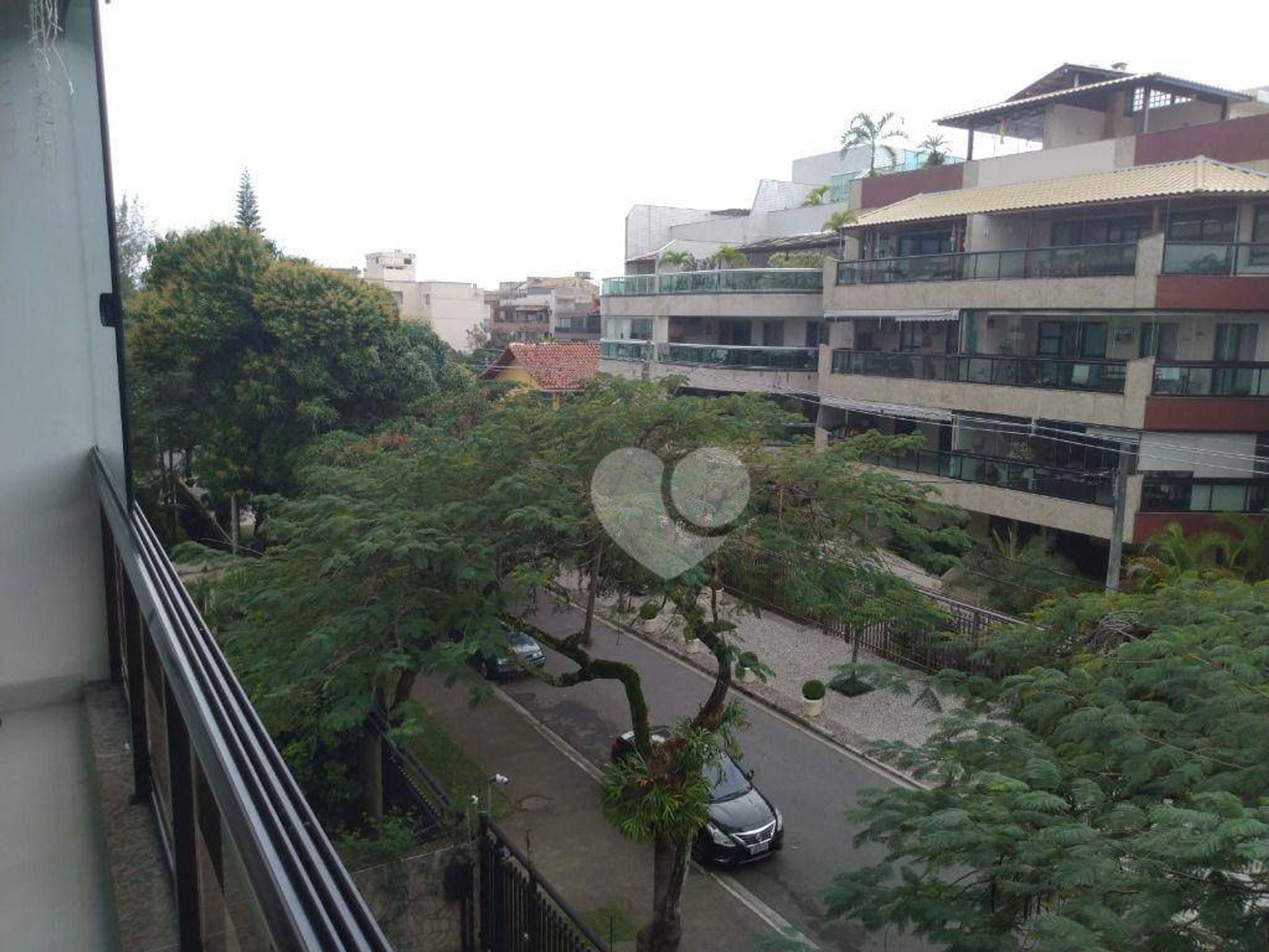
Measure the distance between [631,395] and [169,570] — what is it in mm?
7917

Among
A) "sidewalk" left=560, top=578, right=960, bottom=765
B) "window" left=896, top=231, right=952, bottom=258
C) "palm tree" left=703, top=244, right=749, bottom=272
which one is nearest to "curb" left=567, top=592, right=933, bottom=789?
"sidewalk" left=560, top=578, right=960, bottom=765

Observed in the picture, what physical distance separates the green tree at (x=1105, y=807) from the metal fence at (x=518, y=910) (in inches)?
69.7

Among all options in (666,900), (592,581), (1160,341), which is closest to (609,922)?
(666,900)

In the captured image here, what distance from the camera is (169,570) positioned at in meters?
2.04

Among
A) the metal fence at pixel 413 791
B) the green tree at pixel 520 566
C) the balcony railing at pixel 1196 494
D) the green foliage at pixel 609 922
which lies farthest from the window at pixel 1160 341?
the metal fence at pixel 413 791

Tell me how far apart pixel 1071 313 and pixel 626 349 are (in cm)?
1360

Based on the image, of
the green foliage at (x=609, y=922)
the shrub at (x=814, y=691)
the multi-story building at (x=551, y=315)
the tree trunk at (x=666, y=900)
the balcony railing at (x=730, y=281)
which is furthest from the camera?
the multi-story building at (x=551, y=315)

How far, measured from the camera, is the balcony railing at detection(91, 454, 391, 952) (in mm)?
942

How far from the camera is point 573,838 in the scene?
9516 millimetres

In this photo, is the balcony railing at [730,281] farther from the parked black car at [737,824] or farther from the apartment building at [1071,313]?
the parked black car at [737,824]

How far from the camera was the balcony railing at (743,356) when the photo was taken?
875 inches

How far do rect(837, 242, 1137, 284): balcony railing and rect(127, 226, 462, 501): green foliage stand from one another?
9.33 meters

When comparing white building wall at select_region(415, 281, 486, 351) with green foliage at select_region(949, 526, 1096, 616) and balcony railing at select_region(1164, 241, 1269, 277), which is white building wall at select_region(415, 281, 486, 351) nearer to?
green foliage at select_region(949, 526, 1096, 616)

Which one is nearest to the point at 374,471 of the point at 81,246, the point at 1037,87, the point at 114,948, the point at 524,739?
the point at 524,739
